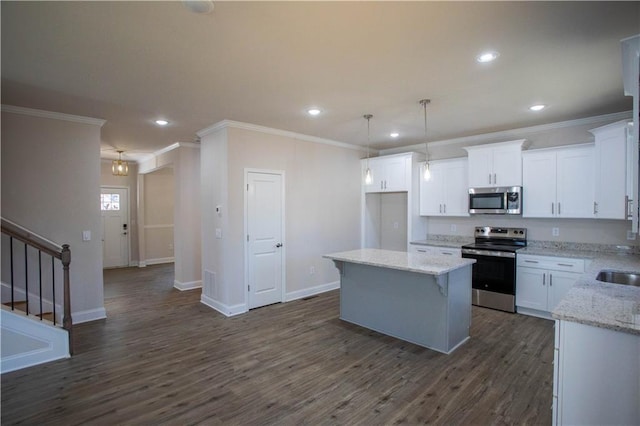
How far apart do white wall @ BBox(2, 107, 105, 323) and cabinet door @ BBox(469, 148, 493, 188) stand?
5.56 meters

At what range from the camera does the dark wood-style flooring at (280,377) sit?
241cm

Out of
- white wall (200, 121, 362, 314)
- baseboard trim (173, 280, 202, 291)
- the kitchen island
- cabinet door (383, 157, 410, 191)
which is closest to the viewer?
the kitchen island

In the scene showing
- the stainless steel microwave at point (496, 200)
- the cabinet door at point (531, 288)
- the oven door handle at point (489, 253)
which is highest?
the stainless steel microwave at point (496, 200)

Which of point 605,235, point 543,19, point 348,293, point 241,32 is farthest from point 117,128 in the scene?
point 605,235

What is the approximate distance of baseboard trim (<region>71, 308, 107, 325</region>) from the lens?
4.26 m

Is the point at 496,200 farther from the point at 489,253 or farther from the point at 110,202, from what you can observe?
the point at 110,202

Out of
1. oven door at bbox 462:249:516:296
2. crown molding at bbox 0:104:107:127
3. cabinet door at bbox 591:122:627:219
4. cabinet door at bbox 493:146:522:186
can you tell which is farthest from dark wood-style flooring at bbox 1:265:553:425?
crown molding at bbox 0:104:107:127

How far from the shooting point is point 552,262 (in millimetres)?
4227

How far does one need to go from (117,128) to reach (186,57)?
304cm

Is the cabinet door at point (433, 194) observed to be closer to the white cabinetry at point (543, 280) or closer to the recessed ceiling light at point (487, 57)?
the white cabinetry at point (543, 280)

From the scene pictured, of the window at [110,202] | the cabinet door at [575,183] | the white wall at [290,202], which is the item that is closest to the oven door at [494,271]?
the cabinet door at [575,183]

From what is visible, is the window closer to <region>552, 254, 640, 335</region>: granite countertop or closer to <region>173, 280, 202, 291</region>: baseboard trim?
<region>173, 280, 202, 291</region>: baseboard trim

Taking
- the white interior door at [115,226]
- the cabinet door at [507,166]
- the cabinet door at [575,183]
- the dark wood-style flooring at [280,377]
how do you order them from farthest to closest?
the white interior door at [115,226]
the cabinet door at [507,166]
the cabinet door at [575,183]
the dark wood-style flooring at [280,377]

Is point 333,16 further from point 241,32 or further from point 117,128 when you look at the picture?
point 117,128
